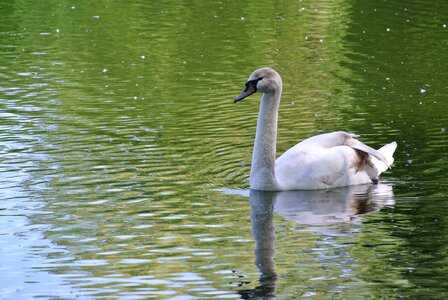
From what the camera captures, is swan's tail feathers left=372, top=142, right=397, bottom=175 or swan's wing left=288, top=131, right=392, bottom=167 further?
swan's tail feathers left=372, top=142, right=397, bottom=175

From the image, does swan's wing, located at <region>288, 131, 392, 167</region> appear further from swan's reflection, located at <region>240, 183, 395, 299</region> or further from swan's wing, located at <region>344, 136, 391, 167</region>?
swan's reflection, located at <region>240, 183, 395, 299</region>

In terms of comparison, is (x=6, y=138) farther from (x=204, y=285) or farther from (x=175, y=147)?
(x=204, y=285)

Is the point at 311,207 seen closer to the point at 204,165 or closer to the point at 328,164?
the point at 328,164

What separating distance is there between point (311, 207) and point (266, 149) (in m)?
1.02

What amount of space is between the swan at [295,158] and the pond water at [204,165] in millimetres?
185

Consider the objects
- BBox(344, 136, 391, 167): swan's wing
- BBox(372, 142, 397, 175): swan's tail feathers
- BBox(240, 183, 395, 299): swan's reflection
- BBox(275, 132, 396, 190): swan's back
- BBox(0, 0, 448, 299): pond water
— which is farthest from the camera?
BBox(372, 142, 397, 175): swan's tail feathers

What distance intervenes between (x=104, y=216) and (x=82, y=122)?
5051mm

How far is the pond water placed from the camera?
907 cm

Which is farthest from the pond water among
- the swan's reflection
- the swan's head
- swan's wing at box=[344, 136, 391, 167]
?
the swan's head

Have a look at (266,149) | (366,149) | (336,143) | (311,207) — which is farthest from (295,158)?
(311,207)

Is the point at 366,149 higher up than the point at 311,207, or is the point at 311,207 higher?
the point at 366,149

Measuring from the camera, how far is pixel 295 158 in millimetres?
12250

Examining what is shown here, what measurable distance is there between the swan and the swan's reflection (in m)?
0.11

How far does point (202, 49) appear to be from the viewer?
77.0 ft
